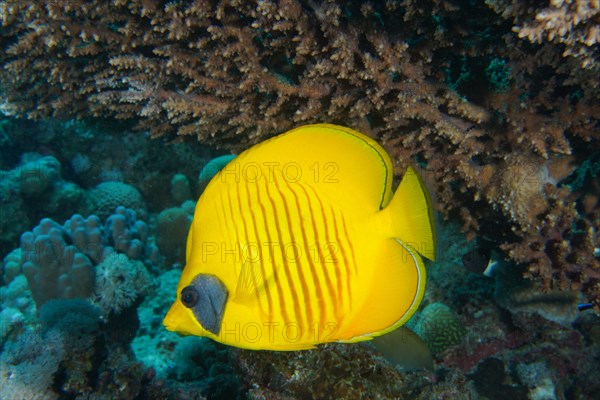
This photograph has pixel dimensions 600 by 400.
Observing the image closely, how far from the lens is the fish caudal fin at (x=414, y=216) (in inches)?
46.8

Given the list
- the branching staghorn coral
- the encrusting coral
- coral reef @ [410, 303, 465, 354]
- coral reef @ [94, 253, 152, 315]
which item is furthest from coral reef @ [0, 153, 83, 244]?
the branching staghorn coral

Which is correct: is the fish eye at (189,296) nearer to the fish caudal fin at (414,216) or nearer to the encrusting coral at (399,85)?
the fish caudal fin at (414,216)

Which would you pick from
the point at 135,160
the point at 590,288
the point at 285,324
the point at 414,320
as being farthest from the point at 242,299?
the point at 135,160

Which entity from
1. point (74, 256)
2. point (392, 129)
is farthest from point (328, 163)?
point (74, 256)

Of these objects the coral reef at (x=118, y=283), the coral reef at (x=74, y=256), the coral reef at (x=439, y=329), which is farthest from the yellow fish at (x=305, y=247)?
the coral reef at (x=74, y=256)

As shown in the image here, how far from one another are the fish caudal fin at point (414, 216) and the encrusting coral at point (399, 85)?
3.24ft

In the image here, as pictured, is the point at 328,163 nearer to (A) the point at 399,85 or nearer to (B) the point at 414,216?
(B) the point at 414,216

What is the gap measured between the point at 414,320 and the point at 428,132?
1.69 m

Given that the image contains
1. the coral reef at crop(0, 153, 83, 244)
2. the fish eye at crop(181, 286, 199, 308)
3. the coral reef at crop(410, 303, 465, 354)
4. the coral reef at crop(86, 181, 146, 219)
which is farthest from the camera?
the coral reef at crop(86, 181, 146, 219)

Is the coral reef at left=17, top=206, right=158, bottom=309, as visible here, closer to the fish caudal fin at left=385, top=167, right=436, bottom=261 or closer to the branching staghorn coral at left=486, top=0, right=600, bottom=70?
the fish caudal fin at left=385, top=167, right=436, bottom=261

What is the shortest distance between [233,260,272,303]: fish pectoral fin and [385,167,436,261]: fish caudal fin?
1.40ft

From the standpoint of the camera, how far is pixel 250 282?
44.3 inches

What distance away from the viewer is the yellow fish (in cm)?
113

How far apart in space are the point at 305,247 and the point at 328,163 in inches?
11.2
